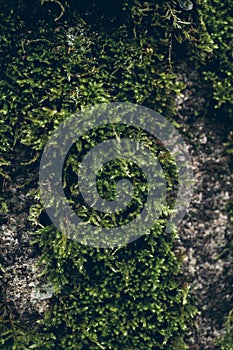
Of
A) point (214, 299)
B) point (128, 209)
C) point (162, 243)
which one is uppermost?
point (128, 209)

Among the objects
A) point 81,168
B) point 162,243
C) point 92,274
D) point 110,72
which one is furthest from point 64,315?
point 110,72

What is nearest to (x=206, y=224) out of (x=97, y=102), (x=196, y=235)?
(x=196, y=235)

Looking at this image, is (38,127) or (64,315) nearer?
(38,127)

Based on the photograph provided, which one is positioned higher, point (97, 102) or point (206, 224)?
point (97, 102)

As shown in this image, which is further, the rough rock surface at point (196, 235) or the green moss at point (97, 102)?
the rough rock surface at point (196, 235)

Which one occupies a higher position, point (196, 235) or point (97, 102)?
point (97, 102)

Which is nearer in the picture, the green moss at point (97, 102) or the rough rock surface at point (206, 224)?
the green moss at point (97, 102)

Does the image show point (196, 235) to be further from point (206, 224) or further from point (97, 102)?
point (97, 102)

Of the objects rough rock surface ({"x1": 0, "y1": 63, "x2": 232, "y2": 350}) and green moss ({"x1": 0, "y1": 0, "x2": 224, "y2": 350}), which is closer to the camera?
green moss ({"x1": 0, "y1": 0, "x2": 224, "y2": 350})

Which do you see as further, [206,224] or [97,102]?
[206,224]

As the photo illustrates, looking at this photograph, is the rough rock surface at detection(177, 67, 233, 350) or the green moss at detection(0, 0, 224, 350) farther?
the rough rock surface at detection(177, 67, 233, 350)

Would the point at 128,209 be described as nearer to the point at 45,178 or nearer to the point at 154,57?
the point at 45,178
